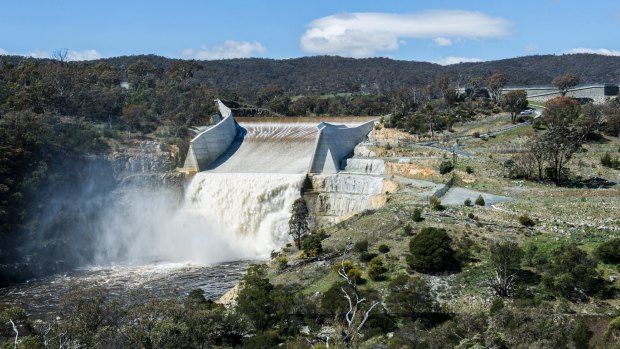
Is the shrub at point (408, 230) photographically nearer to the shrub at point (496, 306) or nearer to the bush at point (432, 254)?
the bush at point (432, 254)

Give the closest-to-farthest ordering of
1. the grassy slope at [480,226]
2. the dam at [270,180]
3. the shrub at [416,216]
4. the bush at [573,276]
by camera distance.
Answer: the bush at [573,276] → the grassy slope at [480,226] → the shrub at [416,216] → the dam at [270,180]

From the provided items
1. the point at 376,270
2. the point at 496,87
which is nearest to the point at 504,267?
the point at 376,270

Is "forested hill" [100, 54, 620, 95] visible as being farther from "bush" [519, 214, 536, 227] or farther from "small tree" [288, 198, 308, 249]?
"bush" [519, 214, 536, 227]

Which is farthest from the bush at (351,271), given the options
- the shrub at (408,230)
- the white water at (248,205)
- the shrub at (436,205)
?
the white water at (248,205)

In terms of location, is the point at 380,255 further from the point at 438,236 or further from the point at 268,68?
the point at 268,68

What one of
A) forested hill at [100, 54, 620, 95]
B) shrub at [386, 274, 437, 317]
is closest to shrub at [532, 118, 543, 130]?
shrub at [386, 274, 437, 317]

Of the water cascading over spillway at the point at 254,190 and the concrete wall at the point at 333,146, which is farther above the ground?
the concrete wall at the point at 333,146

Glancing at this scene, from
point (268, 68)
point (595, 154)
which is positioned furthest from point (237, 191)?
point (268, 68)
